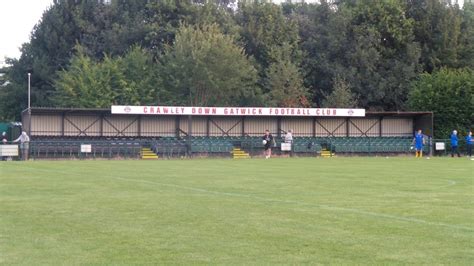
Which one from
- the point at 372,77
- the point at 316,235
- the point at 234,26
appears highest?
the point at 234,26

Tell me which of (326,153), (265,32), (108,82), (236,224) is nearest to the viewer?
(236,224)

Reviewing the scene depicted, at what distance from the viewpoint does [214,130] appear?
58.4 meters

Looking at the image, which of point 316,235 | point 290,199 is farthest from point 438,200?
point 316,235

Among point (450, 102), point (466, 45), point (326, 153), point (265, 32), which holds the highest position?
point (265, 32)

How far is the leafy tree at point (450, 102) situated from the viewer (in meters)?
60.6

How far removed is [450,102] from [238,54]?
64.4 ft

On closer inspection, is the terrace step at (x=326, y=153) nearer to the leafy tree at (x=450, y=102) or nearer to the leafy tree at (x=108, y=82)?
the leafy tree at (x=450, y=102)

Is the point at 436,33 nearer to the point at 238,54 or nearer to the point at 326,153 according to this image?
the point at 238,54

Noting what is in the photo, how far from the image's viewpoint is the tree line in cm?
7056

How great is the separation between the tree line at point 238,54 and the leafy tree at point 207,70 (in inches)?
4.2

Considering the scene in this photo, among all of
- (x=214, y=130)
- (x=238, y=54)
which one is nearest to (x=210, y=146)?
(x=214, y=130)

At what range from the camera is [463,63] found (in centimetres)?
7844

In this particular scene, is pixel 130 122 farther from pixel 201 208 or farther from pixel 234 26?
pixel 201 208

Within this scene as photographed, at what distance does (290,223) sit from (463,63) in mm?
70292
